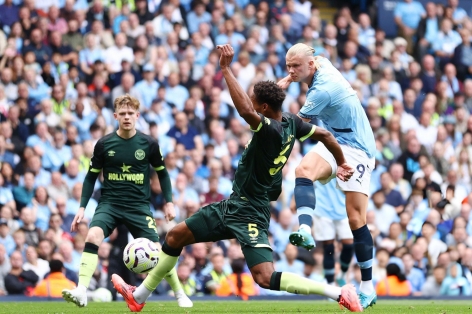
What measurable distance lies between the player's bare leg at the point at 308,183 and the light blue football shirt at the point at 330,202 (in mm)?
2407

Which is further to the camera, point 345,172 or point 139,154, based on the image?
point 139,154

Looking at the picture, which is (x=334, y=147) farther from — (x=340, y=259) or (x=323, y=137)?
(x=340, y=259)

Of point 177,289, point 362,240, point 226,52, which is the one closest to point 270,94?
point 226,52

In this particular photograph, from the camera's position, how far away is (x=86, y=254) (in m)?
11.1

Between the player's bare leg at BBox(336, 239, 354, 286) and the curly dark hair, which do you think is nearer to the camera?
the curly dark hair

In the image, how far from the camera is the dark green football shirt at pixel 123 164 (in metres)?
11.6

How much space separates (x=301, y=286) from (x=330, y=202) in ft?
15.6

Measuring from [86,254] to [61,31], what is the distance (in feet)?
26.7

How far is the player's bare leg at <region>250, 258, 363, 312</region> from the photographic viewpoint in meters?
8.76

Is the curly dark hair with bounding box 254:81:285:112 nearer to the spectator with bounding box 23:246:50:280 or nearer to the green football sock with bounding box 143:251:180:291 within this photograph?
the green football sock with bounding box 143:251:180:291

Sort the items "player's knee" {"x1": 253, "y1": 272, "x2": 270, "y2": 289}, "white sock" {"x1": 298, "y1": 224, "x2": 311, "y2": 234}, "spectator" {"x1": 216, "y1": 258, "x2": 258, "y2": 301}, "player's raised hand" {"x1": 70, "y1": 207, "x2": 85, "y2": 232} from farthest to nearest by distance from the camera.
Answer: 1. "spectator" {"x1": 216, "y1": 258, "x2": 258, "y2": 301}
2. "player's raised hand" {"x1": 70, "y1": 207, "x2": 85, "y2": 232}
3. "white sock" {"x1": 298, "y1": 224, "x2": 311, "y2": 234}
4. "player's knee" {"x1": 253, "y1": 272, "x2": 270, "y2": 289}

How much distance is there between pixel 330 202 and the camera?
13.5 m

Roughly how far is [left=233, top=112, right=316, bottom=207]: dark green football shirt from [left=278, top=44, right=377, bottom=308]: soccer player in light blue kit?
1.39 metres

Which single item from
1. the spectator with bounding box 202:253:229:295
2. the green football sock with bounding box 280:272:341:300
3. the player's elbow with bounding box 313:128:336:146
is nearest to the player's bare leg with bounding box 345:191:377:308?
the player's elbow with bounding box 313:128:336:146
